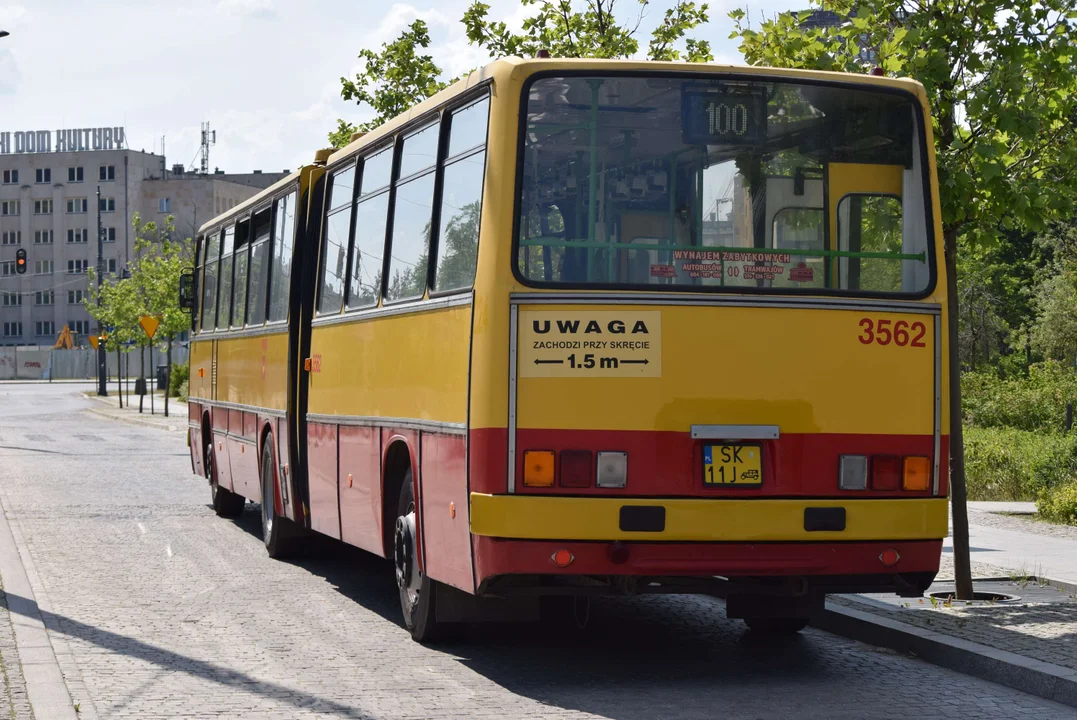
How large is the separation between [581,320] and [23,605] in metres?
4.94

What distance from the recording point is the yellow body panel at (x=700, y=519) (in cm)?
829

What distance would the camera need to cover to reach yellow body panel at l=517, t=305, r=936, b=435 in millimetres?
8406

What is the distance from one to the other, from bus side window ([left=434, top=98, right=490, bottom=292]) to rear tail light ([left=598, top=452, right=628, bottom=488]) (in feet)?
3.82

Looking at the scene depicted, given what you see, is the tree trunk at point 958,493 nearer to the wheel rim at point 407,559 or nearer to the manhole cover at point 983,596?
the manhole cover at point 983,596

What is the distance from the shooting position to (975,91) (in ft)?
36.7

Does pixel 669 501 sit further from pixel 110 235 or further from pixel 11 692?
pixel 110 235

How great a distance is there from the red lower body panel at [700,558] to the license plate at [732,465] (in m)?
0.32

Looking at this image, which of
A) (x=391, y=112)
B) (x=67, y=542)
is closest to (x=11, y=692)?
(x=67, y=542)

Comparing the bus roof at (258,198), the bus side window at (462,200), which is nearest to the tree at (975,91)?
the bus side window at (462,200)

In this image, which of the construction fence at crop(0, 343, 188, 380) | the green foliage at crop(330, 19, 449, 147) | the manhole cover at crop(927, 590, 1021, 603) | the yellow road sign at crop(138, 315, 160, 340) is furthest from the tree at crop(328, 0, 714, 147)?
the construction fence at crop(0, 343, 188, 380)

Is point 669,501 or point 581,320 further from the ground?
point 581,320

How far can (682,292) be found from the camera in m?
8.55

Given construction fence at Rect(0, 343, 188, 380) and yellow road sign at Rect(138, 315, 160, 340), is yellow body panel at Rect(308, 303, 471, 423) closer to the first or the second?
yellow road sign at Rect(138, 315, 160, 340)

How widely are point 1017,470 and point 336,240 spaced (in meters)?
13.2
